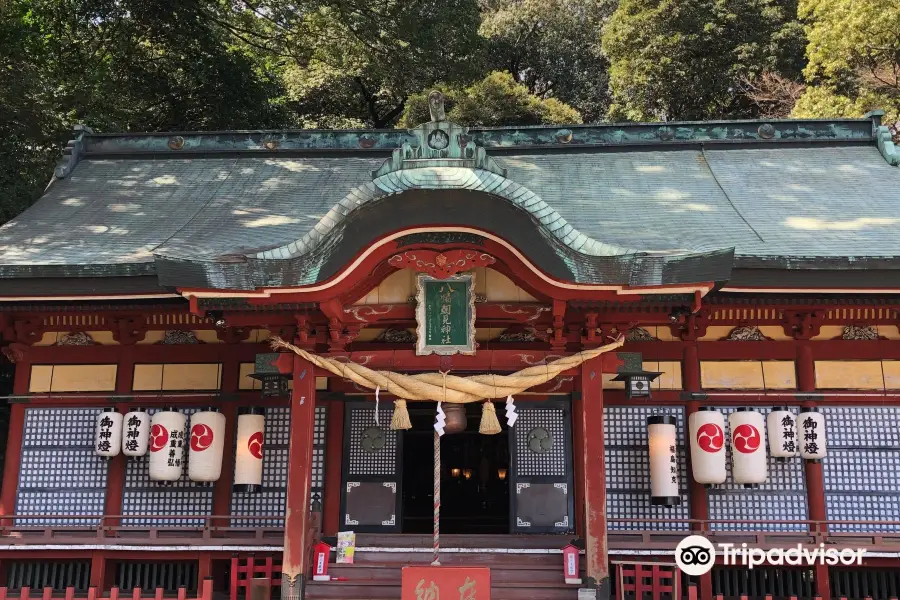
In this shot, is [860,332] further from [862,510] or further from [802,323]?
[862,510]

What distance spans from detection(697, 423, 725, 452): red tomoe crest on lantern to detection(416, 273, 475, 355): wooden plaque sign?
2.83m

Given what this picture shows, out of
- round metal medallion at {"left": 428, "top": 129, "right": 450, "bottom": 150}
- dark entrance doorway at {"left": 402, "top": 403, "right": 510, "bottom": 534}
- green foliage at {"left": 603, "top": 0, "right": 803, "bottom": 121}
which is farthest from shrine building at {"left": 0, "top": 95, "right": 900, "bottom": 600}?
green foliage at {"left": 603, "top": 0, "right": 803, "bottom": 121}

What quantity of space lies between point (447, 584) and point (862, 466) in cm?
516

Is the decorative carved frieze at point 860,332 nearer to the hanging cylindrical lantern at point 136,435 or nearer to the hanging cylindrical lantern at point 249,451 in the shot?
the hanging cylindrical lantern at point 249,451

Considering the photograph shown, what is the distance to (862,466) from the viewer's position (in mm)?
9117

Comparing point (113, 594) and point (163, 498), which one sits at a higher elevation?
point (163, 498)

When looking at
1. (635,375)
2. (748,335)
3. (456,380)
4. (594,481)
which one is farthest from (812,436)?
(456,380)

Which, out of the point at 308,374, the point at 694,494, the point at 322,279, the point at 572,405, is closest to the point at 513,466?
the point at 572,405

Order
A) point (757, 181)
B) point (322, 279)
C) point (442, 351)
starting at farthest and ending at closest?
point (757, 181) → point (442, 351) → point (322, 279)

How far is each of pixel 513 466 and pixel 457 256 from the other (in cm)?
287

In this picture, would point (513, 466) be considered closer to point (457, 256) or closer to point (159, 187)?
point (457, 256)

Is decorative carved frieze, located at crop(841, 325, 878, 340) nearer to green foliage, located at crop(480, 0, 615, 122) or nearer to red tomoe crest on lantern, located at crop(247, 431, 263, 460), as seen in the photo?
red tomoe crest on lantern, located at crop(247, 431, 263, 460)

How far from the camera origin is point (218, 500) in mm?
9375

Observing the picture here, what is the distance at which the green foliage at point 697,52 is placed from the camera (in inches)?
1069
